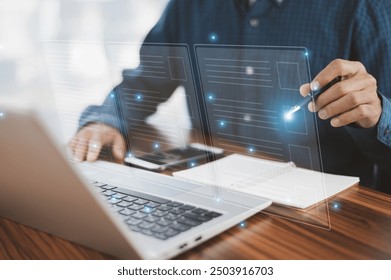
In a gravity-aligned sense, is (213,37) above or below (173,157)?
above

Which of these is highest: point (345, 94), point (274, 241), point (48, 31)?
point (48, 31)

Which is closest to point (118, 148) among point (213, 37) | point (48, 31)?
point (213, 37)

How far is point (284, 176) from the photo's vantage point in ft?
2.41

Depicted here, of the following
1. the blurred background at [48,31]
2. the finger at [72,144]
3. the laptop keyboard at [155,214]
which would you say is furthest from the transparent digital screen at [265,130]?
the blurred background at [48,31]

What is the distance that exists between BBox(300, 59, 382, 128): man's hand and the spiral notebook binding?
0.32 feet

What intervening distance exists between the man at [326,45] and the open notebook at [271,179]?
0.51 ft

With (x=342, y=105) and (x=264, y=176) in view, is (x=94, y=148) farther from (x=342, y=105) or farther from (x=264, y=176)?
(x=342, y=105)

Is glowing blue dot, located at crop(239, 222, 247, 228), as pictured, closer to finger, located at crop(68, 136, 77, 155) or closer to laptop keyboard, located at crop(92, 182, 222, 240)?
laptop keyboard, located at crop(92, 182, 222, 240)

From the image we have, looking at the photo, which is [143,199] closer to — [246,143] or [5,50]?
[246,143]

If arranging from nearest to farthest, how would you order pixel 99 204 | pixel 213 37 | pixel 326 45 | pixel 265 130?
pixel 99 204
pixel 265 130
pixel 326 45
pixel 213 37

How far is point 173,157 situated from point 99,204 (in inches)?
15.7

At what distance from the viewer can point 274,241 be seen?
550 mm
